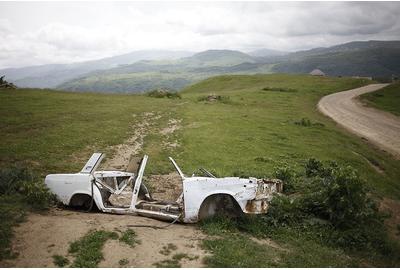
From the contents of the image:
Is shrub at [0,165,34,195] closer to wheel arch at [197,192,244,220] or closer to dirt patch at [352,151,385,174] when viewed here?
wheel arch at [197,192,244,220]

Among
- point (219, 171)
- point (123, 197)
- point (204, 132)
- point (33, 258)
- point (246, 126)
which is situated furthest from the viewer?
point (246, 126)

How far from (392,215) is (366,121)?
25.8 meters

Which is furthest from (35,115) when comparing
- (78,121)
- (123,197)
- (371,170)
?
(371,170)

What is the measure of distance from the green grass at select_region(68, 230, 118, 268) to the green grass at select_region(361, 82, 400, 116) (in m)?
40.7

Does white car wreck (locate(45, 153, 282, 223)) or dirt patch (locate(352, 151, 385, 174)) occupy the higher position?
white car wreck (locate(45, 153, 282, 223))

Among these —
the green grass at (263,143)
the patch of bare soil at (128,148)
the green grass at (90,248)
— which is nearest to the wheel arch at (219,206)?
the green grass at (90,248)

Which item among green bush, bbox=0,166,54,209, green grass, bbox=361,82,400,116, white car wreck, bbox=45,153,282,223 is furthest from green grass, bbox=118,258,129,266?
green grass, bbox=361,82,400,116

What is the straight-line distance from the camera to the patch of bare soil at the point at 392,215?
11569 millimetres

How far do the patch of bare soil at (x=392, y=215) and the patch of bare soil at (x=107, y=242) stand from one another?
669 centimetres

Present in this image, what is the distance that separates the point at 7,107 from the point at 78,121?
8.25 metres

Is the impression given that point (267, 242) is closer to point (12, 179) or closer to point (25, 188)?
point (25, 188)

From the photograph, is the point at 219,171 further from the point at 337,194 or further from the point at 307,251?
the point at 307,251

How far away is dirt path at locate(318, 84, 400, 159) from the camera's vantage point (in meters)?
28.2

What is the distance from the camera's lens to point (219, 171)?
18.3 m
